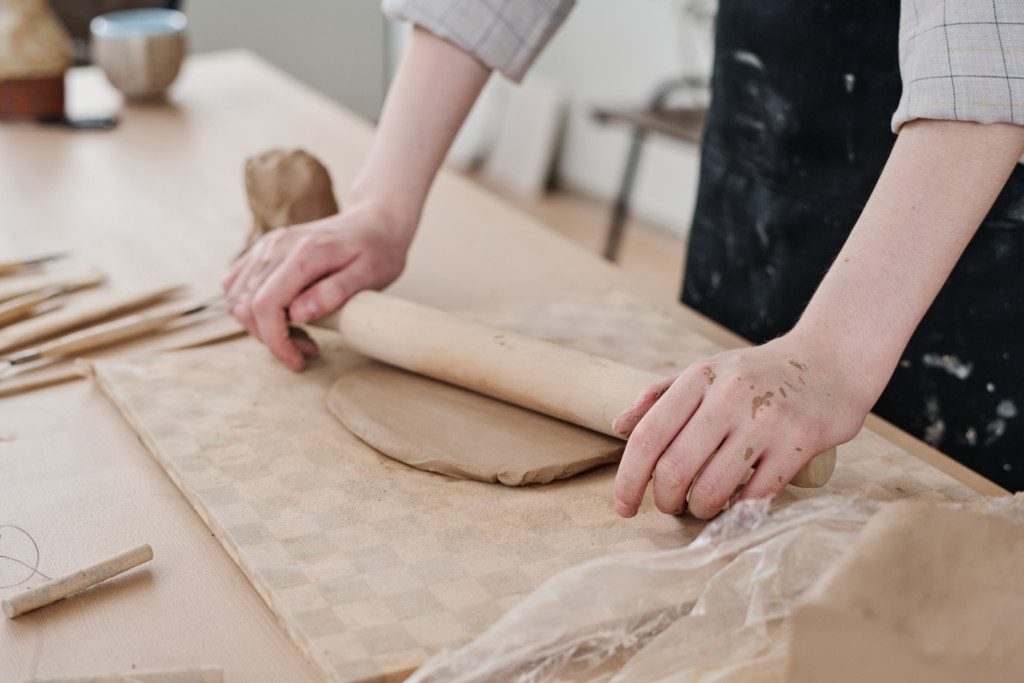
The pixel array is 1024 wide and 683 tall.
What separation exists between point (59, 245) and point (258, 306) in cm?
45

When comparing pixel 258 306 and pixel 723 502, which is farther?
pixel 258 306

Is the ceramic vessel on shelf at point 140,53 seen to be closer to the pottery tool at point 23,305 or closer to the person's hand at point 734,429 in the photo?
the pottery tool at point 23,305

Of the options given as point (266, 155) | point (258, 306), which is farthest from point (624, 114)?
point (258, 306)

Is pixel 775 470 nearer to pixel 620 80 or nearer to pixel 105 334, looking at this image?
pixel 105 334

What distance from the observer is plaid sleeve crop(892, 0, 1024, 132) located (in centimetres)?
78

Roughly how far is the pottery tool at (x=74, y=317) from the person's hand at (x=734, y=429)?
640 millimetres

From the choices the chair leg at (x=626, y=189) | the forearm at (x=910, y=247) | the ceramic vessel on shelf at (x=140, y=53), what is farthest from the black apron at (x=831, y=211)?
the chair leg at (x=626, y=189)

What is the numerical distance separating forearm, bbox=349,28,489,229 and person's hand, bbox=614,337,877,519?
1.59 ft

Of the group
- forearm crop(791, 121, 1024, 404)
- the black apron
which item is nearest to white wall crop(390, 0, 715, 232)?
the black apron

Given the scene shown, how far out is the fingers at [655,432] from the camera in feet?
2.49

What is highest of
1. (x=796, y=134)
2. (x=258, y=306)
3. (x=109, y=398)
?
(x=796, y=134)

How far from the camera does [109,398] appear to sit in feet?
3.27

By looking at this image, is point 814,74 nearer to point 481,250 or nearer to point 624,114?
point 481,250

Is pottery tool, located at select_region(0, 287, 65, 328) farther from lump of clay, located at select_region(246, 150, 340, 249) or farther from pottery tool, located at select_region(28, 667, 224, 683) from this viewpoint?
pottery tool, located at select_region(28, 667, 224, 683)
